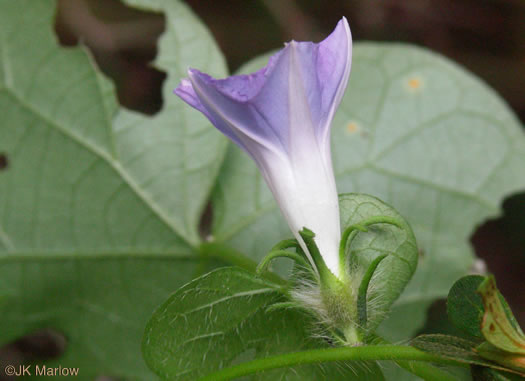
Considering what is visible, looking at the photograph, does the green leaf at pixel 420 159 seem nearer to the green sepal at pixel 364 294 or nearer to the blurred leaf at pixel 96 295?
the blurred leaf at pixel 96 295

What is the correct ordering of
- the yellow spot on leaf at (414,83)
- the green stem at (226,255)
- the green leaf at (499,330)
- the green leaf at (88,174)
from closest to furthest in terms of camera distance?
the green leaf at (499,330), the green stem at (226,255), the green leaf at (88,174), the yellow spot on leaf at (414,83)

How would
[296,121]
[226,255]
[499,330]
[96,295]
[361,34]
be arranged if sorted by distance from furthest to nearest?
[361,34], [96,295], [226,255], [296,121], [499,330]

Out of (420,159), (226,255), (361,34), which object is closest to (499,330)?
(226,255)

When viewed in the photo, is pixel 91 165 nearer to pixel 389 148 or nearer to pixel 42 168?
pixel 42 168

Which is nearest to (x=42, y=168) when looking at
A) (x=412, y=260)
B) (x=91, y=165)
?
(x=91, y=165)

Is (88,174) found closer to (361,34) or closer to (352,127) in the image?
(352,127)

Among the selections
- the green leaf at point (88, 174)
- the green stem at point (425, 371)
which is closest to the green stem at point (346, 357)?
the green stem at point (425, 371)
